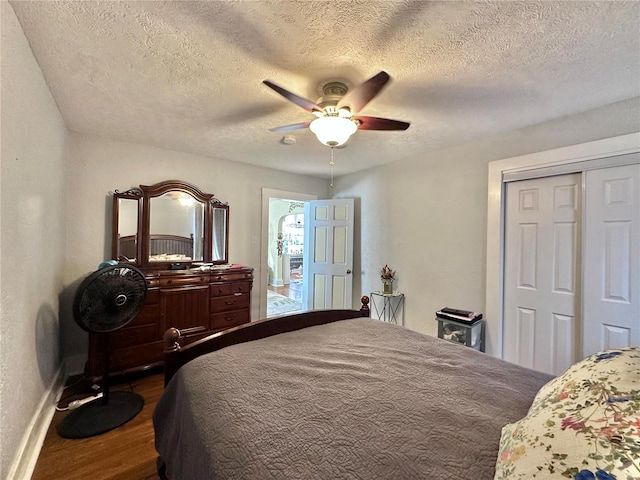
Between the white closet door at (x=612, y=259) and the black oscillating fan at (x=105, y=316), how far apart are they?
3411 millimetres

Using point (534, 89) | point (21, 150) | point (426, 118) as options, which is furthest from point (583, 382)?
point (21, 150)

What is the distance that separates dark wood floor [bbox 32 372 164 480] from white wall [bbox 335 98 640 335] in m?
2.70

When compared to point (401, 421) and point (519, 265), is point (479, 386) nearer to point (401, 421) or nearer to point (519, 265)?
point (401, 421)

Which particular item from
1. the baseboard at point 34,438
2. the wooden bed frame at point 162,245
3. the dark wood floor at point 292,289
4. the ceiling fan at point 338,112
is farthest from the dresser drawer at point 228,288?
the dark wood floor at point 292,289

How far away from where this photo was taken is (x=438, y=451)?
77cm

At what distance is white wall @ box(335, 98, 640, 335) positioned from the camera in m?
2.25

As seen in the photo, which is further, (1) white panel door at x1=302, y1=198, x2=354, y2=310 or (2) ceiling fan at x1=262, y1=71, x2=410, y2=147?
(1) white panel door at x1=302, y1=198, x2=354, y2=310

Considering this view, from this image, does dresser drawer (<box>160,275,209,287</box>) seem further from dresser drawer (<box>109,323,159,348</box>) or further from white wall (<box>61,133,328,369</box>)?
Result: white wall (<box>61,133,328,369</box>)

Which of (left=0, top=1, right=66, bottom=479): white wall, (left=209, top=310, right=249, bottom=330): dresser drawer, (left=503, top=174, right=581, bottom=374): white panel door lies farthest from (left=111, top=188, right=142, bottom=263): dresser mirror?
(left=503, top=174, right=581, bottom=374): white panel door

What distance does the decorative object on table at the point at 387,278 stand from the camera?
337 centimetres

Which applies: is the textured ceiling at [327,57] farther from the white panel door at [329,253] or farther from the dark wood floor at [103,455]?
the dark wood floor at [103,455]

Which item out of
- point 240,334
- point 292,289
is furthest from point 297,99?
point 292,289

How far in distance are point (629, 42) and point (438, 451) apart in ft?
6.76

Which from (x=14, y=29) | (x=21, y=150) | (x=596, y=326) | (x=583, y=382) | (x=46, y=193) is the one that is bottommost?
(x=596, y=326)
